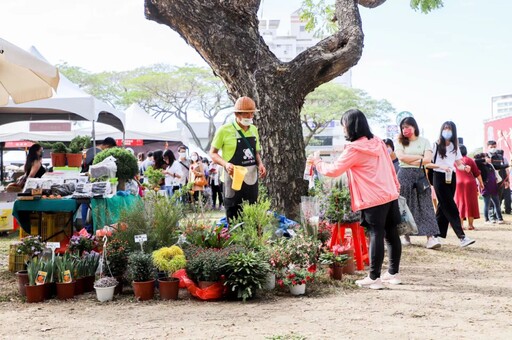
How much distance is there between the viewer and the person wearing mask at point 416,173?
23.2 feet

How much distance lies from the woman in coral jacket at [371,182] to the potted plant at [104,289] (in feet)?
6.86

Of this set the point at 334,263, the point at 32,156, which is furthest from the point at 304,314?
the point at 32,156

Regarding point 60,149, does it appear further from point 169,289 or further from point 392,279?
point 392,279

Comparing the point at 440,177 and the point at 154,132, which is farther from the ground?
the point at 154,132

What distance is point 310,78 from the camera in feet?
23.3

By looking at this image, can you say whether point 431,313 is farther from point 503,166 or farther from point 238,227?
point 503,166

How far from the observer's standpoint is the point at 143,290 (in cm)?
431

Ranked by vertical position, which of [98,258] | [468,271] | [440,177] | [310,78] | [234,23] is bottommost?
[468,271]

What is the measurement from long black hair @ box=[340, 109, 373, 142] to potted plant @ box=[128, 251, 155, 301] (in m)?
2.08

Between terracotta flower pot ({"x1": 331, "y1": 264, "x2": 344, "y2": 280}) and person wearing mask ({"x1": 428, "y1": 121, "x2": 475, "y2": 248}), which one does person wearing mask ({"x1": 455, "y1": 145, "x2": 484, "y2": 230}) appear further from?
terracotta flower pot ({"x1": 331, "y1": 264, "x2": 344, "y2": 280})

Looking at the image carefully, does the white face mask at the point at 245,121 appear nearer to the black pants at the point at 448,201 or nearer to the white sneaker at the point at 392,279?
the white sneaker at the point at 392,279

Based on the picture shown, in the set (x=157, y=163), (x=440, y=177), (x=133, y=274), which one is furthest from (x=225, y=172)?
(x=157, y=163)

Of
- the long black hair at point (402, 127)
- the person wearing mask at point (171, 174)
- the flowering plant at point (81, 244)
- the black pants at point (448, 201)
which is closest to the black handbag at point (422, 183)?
the black pants at point (448, 201)

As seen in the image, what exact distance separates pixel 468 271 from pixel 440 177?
2.12 m
